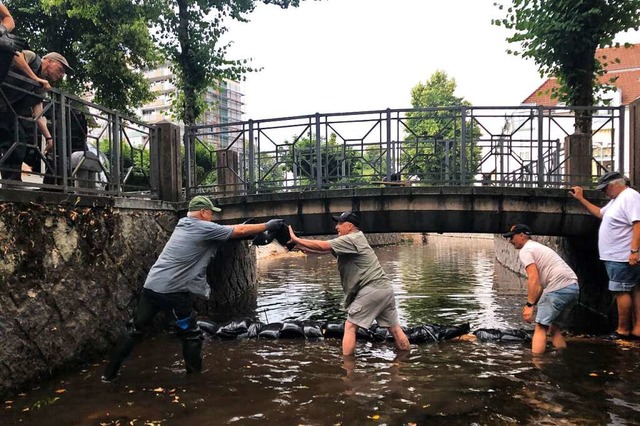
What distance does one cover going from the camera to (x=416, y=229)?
9.39 metres

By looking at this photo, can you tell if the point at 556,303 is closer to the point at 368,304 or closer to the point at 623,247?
the point at 623,247

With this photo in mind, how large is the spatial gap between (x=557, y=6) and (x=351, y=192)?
678cm

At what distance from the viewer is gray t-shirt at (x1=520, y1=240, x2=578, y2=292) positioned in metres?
6.16

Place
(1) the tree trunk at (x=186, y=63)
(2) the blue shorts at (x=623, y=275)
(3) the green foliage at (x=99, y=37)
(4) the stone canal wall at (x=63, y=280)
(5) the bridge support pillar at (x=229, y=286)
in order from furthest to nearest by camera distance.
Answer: (3) the green foliage at (x=99, y=37) < (1) the tree trunk at (x=186, y=63) < (5) the bridge support pillar at (x=229, y=286) < (2) the blue shorts at (x=623, y=275) < (4) the stone canal wall at (x=63, y=280)

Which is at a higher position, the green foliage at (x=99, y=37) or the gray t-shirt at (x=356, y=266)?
the green foliage at (x=99, y=37)

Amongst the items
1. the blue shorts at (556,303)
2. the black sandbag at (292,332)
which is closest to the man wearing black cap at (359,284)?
the black sandbag at (292,332)

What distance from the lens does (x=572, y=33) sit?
11.2 meters

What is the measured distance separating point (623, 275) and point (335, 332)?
4183 mm

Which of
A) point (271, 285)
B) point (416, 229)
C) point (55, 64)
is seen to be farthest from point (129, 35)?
point (416, 229)

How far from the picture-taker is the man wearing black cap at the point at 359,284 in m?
6.16

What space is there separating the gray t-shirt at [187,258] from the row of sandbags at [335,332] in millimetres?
2448

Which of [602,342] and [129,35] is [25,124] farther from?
[129,35]

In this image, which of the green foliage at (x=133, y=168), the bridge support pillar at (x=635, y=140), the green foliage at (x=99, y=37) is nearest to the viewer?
the green foliage at (x=133, y=168)

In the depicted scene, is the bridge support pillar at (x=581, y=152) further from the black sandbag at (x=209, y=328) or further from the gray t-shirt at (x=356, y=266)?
the black sandbag at (x=209, y=328)
